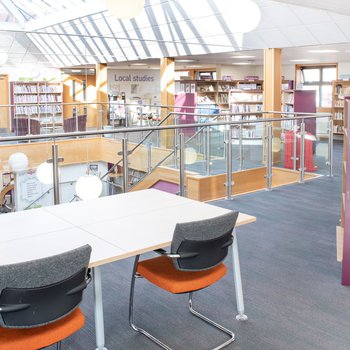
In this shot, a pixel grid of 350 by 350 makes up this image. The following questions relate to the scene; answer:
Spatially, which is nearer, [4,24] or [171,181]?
[171,181]

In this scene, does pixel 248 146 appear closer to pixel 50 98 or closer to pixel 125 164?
pixel 125 164

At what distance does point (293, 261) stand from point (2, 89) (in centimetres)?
1456

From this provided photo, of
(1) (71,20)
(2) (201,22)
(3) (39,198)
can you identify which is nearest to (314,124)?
(2) (201,22)

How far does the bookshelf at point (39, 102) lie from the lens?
1346 cm

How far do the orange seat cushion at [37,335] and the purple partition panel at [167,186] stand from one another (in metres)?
3.89

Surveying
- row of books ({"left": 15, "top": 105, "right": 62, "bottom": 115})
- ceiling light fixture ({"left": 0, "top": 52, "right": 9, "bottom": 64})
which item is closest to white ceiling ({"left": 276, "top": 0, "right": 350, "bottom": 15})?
row of books ({"left": 15, "top": 105, "right": 62, "bottom": 115})

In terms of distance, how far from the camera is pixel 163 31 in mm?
12453

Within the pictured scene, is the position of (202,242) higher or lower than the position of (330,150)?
lower

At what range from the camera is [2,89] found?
16703 millimetres

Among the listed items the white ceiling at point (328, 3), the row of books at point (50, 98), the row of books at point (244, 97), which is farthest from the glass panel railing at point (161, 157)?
the row of books at point (50, 98)

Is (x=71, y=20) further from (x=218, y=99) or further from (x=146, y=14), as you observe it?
(x=218, y=99)

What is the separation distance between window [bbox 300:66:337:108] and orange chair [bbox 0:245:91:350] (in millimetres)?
16570

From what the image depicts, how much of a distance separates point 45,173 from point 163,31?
8427 millimetres

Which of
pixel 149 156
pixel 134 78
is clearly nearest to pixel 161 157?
pixel 149 156
